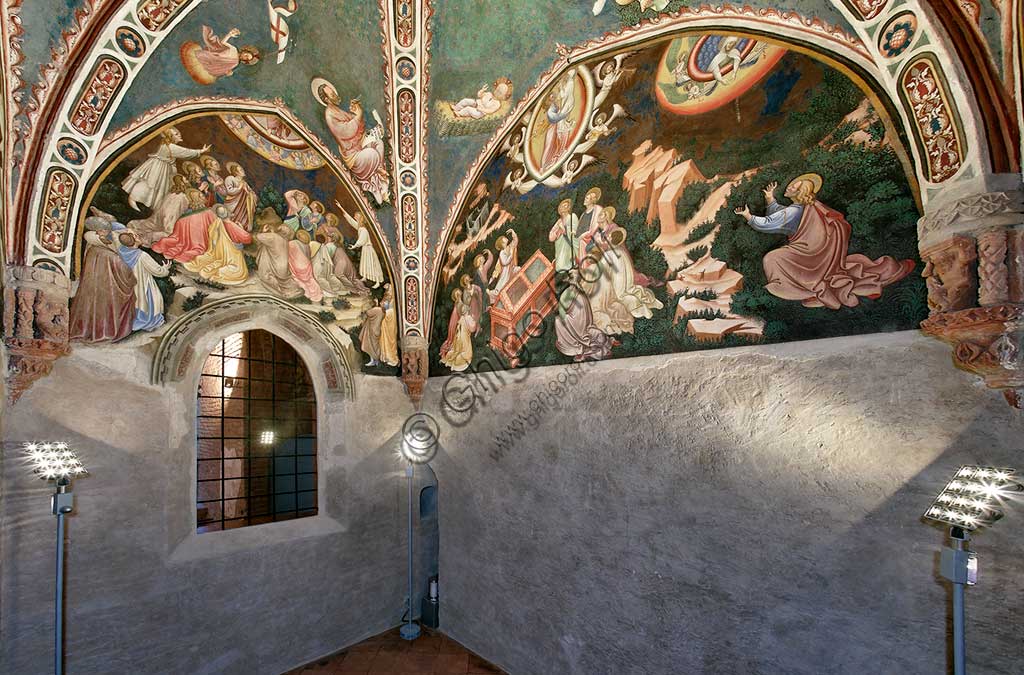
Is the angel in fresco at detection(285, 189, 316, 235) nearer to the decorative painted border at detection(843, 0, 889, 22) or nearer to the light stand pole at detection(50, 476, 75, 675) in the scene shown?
the light stand pole at detection(50, 476, 75, 675)

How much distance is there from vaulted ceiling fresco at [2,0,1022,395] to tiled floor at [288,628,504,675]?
441 centimetres

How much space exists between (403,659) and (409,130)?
322 inches

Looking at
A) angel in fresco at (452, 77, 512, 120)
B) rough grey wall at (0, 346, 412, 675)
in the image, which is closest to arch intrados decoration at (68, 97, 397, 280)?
rough grey wall at (0, 346, 412, 675)

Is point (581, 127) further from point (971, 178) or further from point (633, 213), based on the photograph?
point (971, 178)

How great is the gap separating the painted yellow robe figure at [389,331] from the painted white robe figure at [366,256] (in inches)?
10.1

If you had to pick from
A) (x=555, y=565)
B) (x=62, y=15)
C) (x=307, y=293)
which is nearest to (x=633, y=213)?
(x=555, y=565)

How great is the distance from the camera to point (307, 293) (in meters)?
7.60

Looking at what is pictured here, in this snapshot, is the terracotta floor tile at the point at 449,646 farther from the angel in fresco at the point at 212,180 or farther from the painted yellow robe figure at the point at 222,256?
the angel in fresco at the point at 212,180

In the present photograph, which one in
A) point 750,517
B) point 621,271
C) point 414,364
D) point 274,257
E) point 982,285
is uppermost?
point 274,257

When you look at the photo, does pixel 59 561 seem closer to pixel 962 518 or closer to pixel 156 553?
pixel 156 553

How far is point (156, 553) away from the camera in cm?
599

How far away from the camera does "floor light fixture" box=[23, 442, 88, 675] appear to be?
4.76 m

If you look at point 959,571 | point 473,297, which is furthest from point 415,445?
point 959,571

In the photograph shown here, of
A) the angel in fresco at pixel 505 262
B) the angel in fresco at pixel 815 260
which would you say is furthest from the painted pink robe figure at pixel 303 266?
the angel in fresco at pixel 815 260
